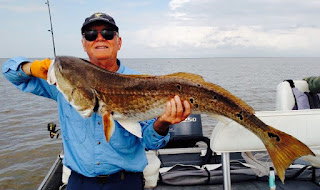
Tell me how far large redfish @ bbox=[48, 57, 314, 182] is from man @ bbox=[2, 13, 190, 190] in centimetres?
34

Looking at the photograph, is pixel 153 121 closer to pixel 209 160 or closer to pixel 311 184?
pixel 209 160

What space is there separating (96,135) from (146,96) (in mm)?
780

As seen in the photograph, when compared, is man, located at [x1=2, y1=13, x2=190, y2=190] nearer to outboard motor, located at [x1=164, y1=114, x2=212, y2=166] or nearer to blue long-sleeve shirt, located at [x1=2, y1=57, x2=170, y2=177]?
blue long-sleeve shirt, located at [x1=2, y1=57, x2=170, y2=177]

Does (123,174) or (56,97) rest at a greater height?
(56,97)

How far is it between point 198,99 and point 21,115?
16638mm

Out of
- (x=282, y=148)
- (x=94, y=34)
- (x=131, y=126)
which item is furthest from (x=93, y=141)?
(x=282, y=148)

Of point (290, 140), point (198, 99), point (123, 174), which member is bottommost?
point (123, 174)

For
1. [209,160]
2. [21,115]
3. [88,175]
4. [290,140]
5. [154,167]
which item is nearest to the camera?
[290,140]

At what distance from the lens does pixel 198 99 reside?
8.78 feet

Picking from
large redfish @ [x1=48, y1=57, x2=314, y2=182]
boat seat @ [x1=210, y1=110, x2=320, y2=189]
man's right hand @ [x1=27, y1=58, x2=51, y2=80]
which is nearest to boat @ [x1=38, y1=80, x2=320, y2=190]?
boat seat @ [x1=210, y1=110, x2=320, y2=189]

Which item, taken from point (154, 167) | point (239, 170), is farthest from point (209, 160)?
point (154, 167)

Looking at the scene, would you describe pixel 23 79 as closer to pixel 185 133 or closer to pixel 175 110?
pixel 175 110

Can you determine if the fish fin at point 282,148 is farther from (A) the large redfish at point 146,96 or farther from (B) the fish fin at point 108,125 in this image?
(B) the fish fin at point 108,125

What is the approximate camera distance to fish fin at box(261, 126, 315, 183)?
2643mm
